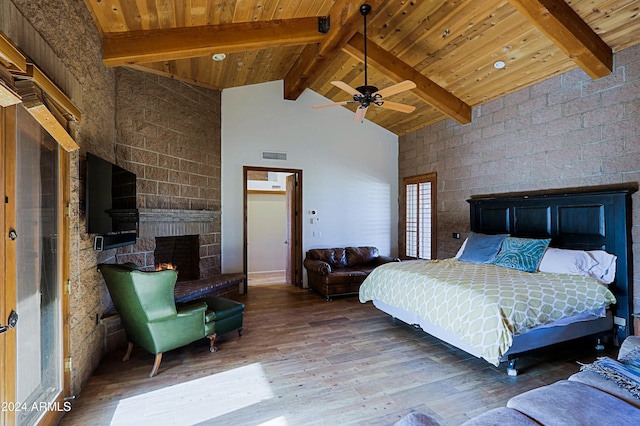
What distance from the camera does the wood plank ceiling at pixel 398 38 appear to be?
124 inches

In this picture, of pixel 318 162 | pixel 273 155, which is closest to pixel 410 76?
pixel 318 162

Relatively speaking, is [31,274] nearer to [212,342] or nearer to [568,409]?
[212,342]

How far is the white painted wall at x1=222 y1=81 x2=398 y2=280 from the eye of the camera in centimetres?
577

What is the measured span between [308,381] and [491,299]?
1.73 meters

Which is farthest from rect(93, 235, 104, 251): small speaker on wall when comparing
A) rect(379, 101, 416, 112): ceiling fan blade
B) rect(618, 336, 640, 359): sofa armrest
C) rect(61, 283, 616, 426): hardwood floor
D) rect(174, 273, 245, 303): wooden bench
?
rect(618, 336, 640, 359): sofa armrest

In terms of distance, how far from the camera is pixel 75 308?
2512 mm

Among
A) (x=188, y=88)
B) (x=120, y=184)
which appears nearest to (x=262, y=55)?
(x=188, y=88)

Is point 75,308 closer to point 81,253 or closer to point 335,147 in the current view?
point 81,253

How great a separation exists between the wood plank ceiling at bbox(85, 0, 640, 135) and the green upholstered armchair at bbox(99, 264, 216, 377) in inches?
88.9

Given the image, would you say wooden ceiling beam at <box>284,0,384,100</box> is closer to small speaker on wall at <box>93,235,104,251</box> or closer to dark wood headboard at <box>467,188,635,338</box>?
dark wood headboard at <box>467,188,635,338</box>

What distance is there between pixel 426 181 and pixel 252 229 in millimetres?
4116

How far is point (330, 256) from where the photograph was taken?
6.12m

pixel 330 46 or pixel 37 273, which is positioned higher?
pixel 330 46

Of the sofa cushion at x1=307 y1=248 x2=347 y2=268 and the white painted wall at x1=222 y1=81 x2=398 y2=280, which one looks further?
the sofa cushion at x1=307 y1=248 x2=347 y2=268
